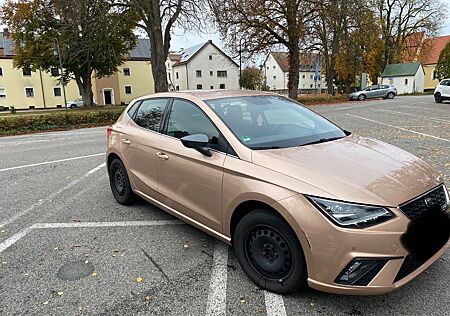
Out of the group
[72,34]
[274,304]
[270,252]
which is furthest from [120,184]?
[72,34]

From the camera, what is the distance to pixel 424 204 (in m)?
2.46

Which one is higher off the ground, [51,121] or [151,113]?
[151,113]

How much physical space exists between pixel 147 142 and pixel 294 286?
2.34 metres

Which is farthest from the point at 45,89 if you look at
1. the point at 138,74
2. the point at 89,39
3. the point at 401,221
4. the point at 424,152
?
the point at 401,221

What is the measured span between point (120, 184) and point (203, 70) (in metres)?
56.3

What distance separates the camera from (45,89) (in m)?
47.3

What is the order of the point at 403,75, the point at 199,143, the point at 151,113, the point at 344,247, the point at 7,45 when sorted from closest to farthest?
the point at 344,247
the point at 199,143
the point at 151,113
the point at 7,45
the point at 403,75

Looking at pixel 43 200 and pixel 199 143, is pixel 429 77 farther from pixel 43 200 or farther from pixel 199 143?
pixel 199 143

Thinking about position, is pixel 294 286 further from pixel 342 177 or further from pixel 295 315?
pixel 342 177

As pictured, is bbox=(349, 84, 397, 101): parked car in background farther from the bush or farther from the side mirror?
the side mirror

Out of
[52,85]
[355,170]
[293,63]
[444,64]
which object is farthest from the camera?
[444,64]

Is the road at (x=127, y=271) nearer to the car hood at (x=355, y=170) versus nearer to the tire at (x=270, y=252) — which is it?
the tire at (x=270, y=252)

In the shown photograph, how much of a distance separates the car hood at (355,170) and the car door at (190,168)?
49cm

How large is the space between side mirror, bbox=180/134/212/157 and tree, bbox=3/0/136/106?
56.5 ft
